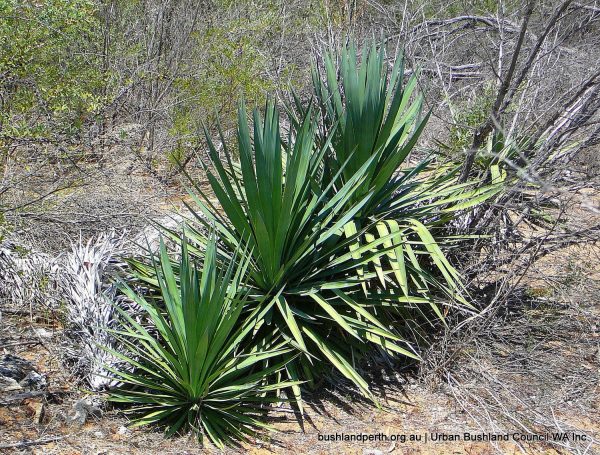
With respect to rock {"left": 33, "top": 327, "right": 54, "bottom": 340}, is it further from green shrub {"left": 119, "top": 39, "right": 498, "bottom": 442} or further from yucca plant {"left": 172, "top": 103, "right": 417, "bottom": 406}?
yucca plant {"left": 172, "top": 103, "right": 417, "bottom": 406}

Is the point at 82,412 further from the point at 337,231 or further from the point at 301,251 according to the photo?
the point at 337,231

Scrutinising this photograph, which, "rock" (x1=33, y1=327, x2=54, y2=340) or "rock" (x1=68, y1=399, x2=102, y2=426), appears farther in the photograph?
"rock" (x1=33, y1=327, x2=54, y2=340)

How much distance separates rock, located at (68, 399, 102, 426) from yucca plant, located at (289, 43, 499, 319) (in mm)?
1948

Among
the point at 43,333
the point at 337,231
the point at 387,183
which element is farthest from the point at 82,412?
the point at 387,183

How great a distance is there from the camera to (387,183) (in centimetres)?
549

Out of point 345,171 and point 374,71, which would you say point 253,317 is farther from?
point 374,71

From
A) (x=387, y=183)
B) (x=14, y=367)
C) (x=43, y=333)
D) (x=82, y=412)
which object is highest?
(x=387, y=183)

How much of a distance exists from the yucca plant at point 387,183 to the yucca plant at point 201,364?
964 millimetres

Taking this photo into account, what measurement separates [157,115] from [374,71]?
185 inches

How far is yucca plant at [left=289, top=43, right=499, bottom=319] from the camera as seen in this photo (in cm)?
517

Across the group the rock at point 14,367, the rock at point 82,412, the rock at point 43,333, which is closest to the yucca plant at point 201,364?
the rock at point 82,412

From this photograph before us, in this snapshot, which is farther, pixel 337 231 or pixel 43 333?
pixel 43 333

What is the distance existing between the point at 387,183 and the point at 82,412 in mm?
2685

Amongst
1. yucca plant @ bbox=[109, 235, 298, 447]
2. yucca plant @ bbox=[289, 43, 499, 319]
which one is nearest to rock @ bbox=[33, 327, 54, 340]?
yucca plant @ bbox=[109, 235, 298, 447]
